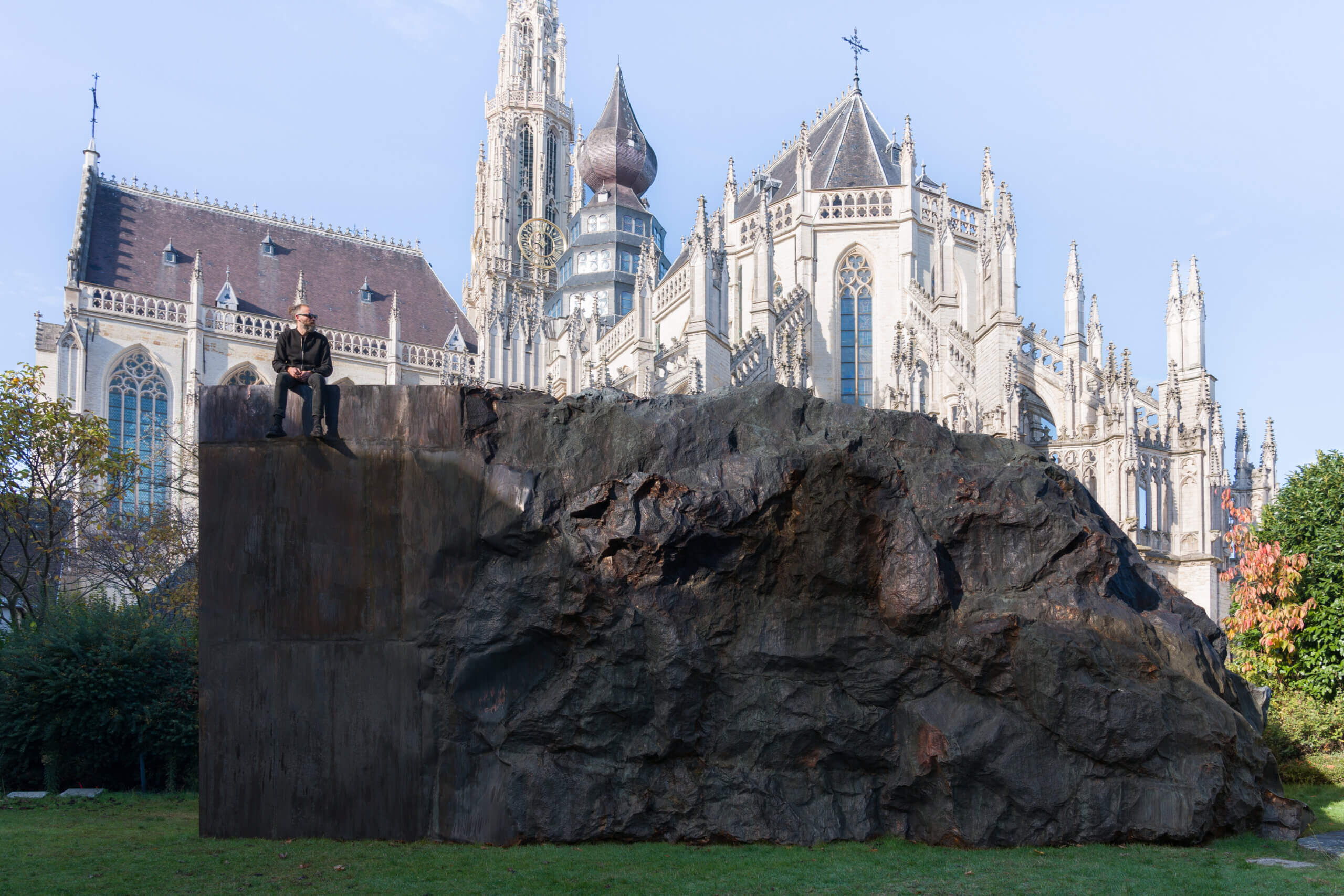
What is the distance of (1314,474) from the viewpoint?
18.2 metres

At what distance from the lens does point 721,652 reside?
10102 millimetres

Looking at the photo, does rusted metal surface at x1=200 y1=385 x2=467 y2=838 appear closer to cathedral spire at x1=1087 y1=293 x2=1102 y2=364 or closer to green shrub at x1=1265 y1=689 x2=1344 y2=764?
green shrub at x1=1265 y1=689 x2=1344 y2=764

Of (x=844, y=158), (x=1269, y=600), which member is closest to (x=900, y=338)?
(x=844, y=158)

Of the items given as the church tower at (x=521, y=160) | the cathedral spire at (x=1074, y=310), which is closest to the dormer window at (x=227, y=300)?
the church tower at (x=521, y=160)

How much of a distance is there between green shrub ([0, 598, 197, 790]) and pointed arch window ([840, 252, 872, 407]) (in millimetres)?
30058

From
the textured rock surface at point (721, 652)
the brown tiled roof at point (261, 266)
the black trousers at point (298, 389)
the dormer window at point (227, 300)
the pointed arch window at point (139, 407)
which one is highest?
the brown tiled roof at point (261, 266)

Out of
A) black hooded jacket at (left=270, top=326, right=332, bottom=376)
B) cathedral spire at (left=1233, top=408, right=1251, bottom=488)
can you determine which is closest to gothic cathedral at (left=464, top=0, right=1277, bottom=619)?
cathedral spire at (left=1233, top=408, right=1251, bottom=488)

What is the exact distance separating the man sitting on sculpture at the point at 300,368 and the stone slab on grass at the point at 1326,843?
398 inches

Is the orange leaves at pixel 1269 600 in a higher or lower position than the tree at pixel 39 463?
lower

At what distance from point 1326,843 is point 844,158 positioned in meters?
39.3

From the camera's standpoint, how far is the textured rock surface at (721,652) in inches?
387

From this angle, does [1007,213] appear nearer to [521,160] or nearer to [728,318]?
[728,318]

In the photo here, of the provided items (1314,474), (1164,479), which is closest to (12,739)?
(1314,474)

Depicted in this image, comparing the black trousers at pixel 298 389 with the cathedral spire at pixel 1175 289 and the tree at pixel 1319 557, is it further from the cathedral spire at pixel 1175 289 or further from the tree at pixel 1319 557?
the cathedral spire at pixel 1175 289
